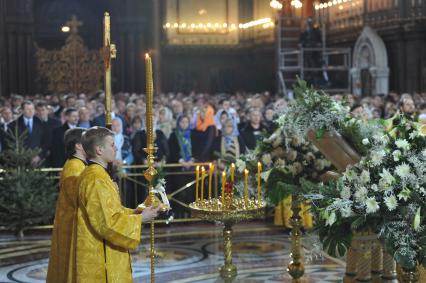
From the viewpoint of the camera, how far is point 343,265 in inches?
392

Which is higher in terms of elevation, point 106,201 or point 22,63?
point 22,63

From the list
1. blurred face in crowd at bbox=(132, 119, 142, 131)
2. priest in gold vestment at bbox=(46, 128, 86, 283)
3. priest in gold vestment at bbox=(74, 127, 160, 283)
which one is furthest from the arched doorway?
priest in gold vestment at bbox=(74, 127, 160, 283)

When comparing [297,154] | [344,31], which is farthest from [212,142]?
[344,31]

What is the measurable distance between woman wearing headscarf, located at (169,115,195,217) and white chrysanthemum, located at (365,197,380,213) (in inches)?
309

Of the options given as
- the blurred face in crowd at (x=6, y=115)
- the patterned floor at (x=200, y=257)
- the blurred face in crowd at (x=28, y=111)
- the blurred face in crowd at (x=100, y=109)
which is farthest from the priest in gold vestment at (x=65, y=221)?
the blurred face in crowd at (x=100, y=109)

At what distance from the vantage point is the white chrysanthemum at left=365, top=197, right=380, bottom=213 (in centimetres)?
547

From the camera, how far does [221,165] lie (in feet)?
41.7

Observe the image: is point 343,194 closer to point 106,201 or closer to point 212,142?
point 106,201

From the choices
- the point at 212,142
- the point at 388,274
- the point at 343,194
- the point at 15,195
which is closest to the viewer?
the point at 343,194

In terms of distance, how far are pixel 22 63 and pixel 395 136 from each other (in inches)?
1040

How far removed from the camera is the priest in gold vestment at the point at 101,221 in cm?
586

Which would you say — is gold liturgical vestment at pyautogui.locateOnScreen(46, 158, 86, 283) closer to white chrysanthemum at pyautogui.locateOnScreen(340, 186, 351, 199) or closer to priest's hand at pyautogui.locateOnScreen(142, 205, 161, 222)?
priest's hand at pyautogui.locateOnScreen(142, 205, 161, 222)

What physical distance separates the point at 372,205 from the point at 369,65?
20364 mm

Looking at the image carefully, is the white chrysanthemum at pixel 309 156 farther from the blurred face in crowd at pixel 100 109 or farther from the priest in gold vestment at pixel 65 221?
the blurred face in crowd at pixel 100 109
